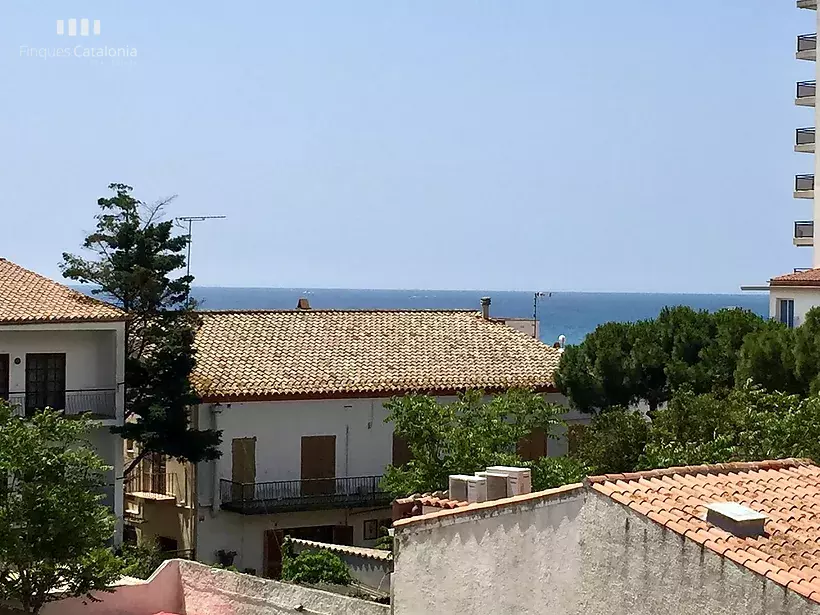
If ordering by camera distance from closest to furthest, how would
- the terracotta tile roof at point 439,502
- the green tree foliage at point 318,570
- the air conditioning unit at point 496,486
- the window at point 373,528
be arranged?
the terracotta tile roof at point 439,502 < the air conditioning unit at point 496,486 < the green tree foliage at point 318,570 < the window at point 373,528

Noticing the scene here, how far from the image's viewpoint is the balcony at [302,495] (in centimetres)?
3403

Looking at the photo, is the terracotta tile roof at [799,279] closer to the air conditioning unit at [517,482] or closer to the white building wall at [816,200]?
the white building wall at [816,200]

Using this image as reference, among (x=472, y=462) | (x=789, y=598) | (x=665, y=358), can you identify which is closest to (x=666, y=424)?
(x=472, y=462)

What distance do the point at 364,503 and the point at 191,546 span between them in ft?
13.4

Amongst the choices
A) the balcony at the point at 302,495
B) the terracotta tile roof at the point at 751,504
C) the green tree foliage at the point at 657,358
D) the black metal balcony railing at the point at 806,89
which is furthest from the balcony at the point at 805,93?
the terracotta tile roof at the point at 751,504

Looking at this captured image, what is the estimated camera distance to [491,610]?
16.4m

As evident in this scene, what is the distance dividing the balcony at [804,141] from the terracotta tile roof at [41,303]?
99.4 feet

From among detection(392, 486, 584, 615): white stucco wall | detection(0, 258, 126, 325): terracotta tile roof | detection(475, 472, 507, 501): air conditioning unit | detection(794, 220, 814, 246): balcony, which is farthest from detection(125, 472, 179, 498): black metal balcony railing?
detection(794, 220, 814, 246): balcony

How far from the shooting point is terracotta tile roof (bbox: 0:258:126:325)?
31.4 metres

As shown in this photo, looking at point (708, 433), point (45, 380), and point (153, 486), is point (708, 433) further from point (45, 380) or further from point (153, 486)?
point (153, 486)

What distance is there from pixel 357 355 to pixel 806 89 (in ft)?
81.1

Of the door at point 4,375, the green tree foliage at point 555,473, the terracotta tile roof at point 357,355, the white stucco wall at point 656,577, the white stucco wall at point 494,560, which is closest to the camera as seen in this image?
the white stucco wall at point 656,577

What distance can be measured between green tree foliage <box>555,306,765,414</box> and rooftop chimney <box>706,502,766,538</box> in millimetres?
16507

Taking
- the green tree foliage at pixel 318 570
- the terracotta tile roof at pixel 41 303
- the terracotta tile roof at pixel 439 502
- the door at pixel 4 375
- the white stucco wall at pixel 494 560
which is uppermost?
the terracotta tile roof at pixel 41 303
